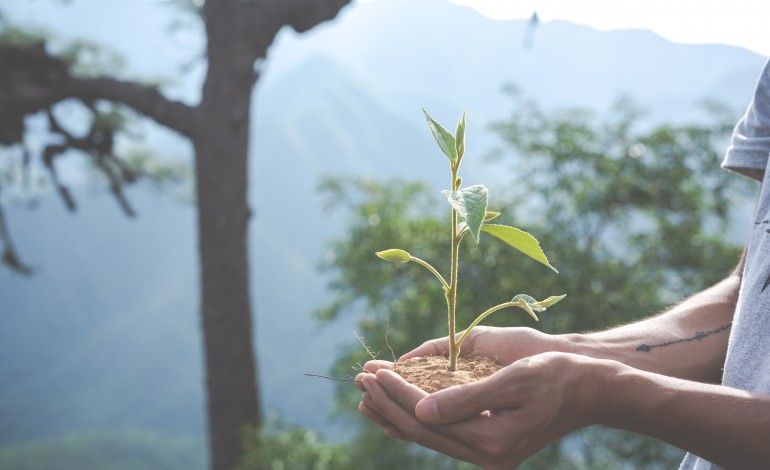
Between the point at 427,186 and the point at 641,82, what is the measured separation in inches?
175

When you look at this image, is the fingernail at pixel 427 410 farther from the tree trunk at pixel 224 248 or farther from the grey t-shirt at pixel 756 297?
the tree trunk at pixel 224 248

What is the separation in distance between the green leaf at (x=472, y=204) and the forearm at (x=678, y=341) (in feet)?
1.20

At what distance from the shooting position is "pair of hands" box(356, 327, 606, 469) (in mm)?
880

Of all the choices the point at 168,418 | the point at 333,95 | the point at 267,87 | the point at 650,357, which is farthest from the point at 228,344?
the point at 267,87

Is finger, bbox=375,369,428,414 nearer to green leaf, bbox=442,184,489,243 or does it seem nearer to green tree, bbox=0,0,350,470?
green leaf, bbox=442,184,489,243

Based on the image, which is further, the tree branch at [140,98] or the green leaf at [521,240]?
the tree branch at [140,98]

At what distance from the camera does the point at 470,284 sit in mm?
3590

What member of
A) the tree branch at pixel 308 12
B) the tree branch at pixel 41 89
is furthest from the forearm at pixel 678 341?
the tree branch at pixel 41 89

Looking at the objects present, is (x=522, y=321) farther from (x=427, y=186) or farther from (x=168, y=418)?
(x=168, y=418)

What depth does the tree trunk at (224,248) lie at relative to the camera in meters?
4.54

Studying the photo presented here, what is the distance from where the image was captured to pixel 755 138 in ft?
3.74

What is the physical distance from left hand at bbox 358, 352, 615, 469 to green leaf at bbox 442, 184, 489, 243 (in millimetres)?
207

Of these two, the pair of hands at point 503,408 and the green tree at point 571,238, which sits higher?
the pair of hands at point 503,408

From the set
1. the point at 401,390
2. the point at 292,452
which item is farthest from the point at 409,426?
the point at 292,452
